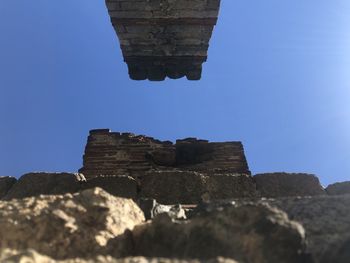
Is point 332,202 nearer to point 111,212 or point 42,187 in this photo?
point 111,212

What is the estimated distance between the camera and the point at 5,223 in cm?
214

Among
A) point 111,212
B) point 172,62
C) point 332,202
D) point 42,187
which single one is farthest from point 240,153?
point 111,212

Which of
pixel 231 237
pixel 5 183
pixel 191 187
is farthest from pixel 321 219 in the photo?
pixel 5 183

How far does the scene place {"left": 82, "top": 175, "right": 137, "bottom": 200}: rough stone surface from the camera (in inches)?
185

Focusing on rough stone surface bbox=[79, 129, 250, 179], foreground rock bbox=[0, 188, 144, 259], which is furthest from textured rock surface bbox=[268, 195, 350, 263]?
rough stone surface bbox=[79, 129, 250, 179]

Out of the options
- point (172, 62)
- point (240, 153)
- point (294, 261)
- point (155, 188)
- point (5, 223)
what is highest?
point (172, 62)

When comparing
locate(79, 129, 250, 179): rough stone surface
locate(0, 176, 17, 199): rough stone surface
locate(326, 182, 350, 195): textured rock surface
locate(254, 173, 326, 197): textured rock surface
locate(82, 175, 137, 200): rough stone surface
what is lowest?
locate(326, 182, 350, 195): textured rock surface

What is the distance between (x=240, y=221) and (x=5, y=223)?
1030 mm

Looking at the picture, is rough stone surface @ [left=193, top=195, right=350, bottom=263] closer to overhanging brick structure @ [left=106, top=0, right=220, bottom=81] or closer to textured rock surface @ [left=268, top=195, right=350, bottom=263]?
textured rock surface @ [left=268, top=195, right=350, bottom=263]

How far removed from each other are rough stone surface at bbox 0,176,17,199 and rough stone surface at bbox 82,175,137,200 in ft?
2.41

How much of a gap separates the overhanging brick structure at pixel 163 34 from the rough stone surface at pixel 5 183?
7.50 feet

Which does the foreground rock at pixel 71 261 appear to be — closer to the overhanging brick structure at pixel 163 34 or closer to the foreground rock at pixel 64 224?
the foreground rock at pixel 64 224

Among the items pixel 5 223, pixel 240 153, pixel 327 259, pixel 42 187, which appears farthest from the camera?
pixel 240 153

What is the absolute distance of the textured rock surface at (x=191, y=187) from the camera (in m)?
4.62
